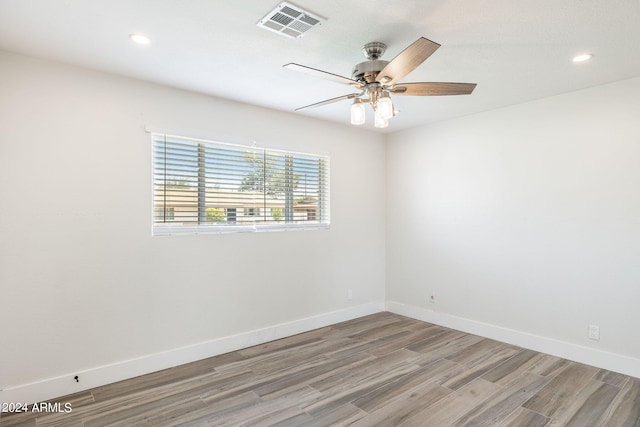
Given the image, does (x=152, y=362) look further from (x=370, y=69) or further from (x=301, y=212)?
(x=370, y=69)

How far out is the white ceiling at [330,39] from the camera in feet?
6.45

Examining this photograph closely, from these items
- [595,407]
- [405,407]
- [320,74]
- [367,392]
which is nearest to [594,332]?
[595,407]

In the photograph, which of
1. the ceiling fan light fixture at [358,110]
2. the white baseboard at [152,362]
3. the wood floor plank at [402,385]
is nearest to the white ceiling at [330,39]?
the ceiling fan light fixture at [358,110]

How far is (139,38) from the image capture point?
2299 mm

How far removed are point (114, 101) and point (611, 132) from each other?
4.25 metres

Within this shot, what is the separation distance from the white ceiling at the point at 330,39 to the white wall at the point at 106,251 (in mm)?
291

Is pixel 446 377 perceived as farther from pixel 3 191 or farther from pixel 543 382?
pixel 3 191

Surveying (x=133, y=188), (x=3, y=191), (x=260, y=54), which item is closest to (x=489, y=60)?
(x=260, y=54)

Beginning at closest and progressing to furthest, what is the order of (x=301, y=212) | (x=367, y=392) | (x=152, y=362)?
(x=367, y=392) → (x=152, y=362) → (x=301, y=212)

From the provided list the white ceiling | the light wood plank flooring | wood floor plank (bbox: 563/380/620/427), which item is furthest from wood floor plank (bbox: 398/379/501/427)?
the white ceiling

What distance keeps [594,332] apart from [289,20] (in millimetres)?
3615

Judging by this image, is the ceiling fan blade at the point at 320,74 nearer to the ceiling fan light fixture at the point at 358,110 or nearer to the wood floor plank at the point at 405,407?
the ceiling fan light fixture at the point at 358,110

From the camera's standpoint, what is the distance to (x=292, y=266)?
404 centimetres

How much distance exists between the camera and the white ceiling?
6.45ft
